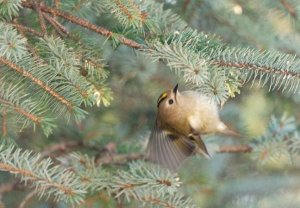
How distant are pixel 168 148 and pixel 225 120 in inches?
19.4

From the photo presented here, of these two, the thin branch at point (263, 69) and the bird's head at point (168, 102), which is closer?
the thin branch at point (263, 69)

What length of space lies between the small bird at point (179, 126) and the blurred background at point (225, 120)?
245mm

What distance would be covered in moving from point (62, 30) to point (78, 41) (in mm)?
46

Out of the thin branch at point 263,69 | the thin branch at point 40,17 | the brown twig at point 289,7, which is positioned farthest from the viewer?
the brown twig at point 289,7

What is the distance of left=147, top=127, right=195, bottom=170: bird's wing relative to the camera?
70.6 inches

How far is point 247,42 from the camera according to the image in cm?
212

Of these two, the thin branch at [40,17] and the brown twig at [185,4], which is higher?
the thin branch at [40,17]

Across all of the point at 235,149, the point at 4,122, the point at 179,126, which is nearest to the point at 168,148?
the point at 179,126

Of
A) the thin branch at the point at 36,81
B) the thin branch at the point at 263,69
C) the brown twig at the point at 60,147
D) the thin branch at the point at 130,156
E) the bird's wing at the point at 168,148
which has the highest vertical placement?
the thin branch at the point at 263,69

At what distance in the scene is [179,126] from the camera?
1.86m

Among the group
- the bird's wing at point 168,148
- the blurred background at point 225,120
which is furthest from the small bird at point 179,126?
the blurred background at point 225,120

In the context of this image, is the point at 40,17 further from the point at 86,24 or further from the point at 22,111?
the point at 22,111

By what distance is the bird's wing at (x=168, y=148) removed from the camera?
70.6 inches

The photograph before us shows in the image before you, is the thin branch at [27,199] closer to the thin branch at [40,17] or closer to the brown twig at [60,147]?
the brown twig at [60,147]
